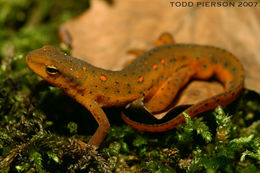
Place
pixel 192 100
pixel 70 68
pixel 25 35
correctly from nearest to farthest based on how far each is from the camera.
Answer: pixel 70 68, pixel 192 100, pixel 25 35

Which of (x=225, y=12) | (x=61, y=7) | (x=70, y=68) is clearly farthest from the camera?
(x=61, y=7)

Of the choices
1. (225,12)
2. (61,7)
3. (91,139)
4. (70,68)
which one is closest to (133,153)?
(91,139)

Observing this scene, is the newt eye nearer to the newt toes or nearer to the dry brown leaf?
the newt toes

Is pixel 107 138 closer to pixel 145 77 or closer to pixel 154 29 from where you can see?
pixel 145 77

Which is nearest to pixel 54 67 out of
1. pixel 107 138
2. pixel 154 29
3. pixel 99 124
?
pixel 99 124

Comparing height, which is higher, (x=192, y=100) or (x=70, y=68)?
(x=70, y=68)

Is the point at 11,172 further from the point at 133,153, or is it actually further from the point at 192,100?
the point at 192,100
